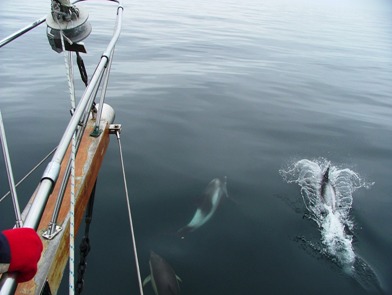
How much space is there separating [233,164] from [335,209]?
8.13ft

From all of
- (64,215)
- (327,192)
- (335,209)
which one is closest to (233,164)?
(327,192)

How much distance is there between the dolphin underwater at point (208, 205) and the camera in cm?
603

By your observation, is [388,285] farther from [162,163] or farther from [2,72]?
[2,72]

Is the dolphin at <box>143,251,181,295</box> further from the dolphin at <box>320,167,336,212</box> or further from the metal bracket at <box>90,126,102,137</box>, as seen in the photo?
the dolphin at <box>320,167,336,212</box>

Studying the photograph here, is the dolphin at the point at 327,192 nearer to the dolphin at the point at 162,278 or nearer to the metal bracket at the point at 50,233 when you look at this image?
the dolphin at the point at 162,278

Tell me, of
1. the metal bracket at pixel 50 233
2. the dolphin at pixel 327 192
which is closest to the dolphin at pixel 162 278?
the metal bracket at pixel 50 233

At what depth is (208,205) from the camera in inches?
258

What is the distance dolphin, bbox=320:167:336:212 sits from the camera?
7.08 metres

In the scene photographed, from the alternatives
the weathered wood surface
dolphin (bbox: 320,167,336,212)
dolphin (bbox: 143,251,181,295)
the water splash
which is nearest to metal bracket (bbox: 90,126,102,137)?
the weathered wood surface

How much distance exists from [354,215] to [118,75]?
1129 centimetres

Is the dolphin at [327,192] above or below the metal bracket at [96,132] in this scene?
below

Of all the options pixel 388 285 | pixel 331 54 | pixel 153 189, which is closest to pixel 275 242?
pixel 388 285

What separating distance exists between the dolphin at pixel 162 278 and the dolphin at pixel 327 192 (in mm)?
3672

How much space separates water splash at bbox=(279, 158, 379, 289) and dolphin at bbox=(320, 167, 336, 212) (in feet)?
0.11
